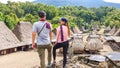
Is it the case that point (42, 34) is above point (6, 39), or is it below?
above

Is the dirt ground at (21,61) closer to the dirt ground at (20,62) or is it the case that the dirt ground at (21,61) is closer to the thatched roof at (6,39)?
the dirt ground at (20,62)

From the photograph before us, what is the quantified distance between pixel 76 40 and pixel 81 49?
0.60 metres

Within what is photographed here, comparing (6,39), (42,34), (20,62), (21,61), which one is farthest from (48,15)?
(42,34)

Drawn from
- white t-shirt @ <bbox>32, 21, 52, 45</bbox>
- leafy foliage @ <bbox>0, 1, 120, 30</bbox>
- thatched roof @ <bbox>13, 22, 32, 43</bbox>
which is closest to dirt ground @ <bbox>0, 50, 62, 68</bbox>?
white t-shirt @ <bbox>32, 21, 52, 45</bbox>

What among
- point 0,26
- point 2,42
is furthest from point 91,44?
point 0,26

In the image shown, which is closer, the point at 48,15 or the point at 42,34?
the point at 42,34

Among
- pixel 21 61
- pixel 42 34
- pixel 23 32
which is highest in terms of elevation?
pixel 42 34

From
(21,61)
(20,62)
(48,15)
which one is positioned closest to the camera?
(20,62)

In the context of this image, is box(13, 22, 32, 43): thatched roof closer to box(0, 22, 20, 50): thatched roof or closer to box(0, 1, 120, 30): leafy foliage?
box(0, 22, 20, 50): thatched roof

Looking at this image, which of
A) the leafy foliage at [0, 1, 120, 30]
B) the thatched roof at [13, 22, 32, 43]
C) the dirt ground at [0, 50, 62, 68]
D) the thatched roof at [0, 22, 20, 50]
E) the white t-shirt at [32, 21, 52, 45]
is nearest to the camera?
the white t-shirt at [32, 21, 52, 45]

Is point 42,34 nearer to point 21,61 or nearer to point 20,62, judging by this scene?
point 20,62

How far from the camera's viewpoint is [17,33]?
22500mm

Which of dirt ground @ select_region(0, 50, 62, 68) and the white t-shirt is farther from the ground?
the white t-shirt

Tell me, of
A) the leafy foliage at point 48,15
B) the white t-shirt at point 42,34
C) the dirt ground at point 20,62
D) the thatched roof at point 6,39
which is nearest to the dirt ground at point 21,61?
the dirt ground at point 20,62
